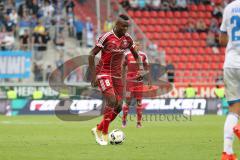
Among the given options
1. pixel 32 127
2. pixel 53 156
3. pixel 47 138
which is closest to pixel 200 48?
pixel 32 127

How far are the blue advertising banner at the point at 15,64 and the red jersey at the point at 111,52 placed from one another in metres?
16.2

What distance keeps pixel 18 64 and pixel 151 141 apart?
1634 cm

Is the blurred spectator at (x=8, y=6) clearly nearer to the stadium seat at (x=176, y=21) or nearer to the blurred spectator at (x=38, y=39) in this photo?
the blurred spectator at (x=38, y=39)

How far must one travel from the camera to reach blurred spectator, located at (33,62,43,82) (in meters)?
31.9

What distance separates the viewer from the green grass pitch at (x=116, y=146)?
41.7 feet

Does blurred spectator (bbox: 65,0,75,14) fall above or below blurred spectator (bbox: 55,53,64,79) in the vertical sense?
above

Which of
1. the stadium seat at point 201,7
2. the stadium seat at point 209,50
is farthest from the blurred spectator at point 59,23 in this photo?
the stadium seat at point 201,7

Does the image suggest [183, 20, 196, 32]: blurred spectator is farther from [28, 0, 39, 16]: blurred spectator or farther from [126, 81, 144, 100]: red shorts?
[126, 81, 144, 100]: red shorts

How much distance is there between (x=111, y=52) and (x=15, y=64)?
654 inches

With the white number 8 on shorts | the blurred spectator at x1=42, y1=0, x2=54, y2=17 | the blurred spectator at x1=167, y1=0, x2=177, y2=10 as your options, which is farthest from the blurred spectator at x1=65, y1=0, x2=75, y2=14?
the white number 8 on shorts

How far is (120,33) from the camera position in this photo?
15.6 meters

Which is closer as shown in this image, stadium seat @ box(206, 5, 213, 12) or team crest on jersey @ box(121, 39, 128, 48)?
team crest on jersey @ box(121, 39, 128, 48)

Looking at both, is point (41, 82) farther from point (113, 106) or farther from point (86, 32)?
point (113, 106)

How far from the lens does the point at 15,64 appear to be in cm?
3166
